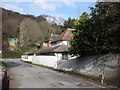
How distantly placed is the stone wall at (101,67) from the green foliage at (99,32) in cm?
82

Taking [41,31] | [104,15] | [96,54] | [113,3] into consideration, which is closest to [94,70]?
[96,54]

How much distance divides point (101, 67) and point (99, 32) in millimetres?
2920

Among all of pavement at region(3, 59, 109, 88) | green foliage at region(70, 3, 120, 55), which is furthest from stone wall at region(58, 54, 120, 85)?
pavement at region(3, 59, 109, 88)

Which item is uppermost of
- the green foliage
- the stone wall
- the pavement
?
the green foliage

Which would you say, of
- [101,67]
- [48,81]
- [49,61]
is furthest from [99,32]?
[49,61]

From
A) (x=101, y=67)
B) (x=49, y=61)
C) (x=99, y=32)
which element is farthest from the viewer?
(x=49, y=61)

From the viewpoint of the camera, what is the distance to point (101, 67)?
1305 cm

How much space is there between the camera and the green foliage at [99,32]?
41.9 feet

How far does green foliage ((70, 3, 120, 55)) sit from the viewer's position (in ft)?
41.9

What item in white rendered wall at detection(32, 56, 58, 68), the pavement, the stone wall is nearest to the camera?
the pavement

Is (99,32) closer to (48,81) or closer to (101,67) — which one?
(101,67)

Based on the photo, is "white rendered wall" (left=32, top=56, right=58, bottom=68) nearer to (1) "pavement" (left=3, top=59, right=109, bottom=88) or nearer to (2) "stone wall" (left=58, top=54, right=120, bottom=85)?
(2) "stone wall" (left=58, top=54, right=120, bottom=85)

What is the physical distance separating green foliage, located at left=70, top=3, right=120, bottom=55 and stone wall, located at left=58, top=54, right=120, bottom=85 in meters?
0.82

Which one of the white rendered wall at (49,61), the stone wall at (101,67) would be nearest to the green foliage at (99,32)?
the stone wall at (101,67)
